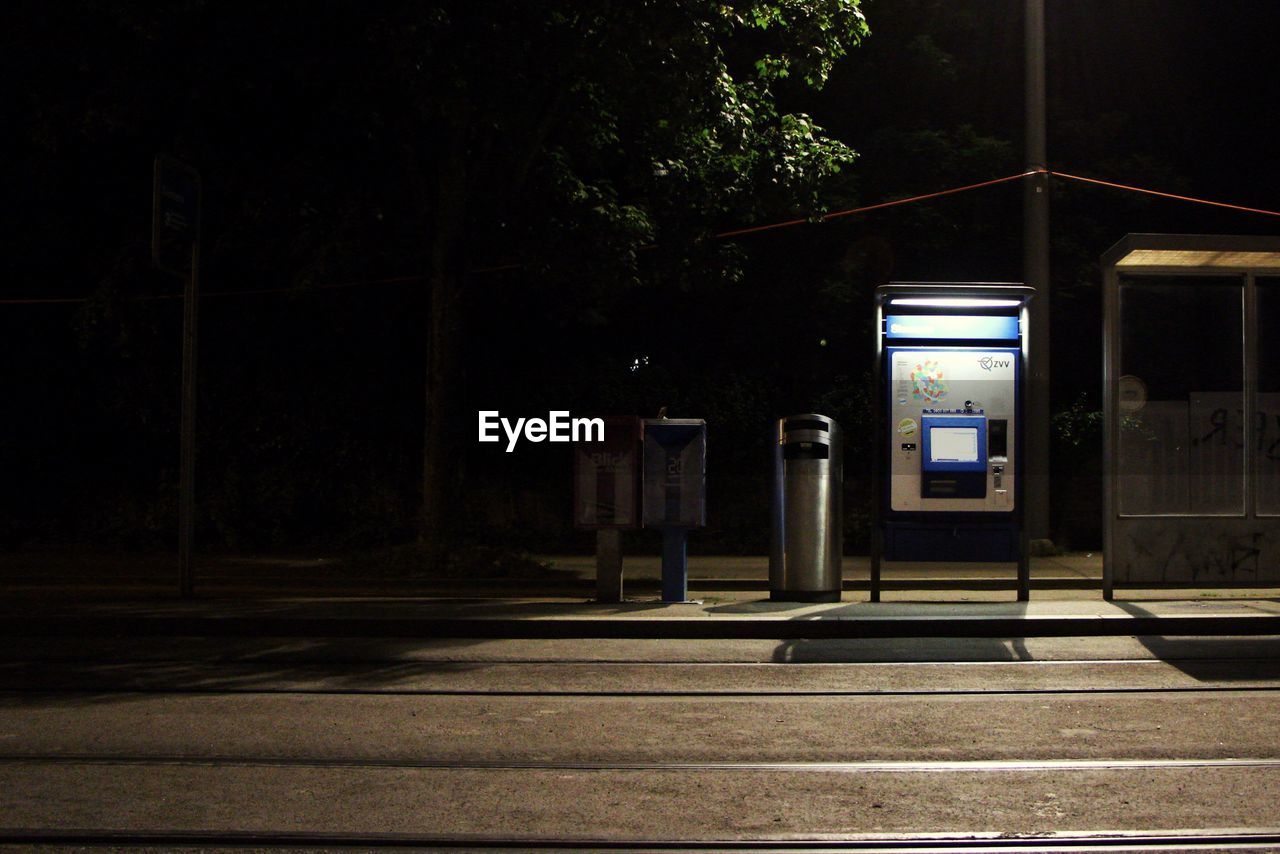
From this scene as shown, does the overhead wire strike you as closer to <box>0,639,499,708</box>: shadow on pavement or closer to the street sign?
the street sign

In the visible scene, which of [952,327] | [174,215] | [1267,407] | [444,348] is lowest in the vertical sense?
[1267,407]

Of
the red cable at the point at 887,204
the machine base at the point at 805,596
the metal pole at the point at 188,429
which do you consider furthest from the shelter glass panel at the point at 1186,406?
the metal pole at the point at 188,429

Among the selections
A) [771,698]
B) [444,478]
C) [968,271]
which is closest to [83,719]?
[771,698]

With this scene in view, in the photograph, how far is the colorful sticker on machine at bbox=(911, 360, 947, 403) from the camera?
1230 centimetres

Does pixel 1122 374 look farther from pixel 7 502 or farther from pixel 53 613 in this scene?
pixel 7 502

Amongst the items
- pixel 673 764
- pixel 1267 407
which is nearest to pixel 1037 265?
pixel 1267 407

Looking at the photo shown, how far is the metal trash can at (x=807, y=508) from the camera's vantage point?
12.1 metres

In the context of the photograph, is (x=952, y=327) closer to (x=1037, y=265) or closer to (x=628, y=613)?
(x=628, y=613)

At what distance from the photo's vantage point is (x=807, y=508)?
1209cm

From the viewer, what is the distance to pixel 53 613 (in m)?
11.2

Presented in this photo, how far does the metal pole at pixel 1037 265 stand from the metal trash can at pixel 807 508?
216 inches

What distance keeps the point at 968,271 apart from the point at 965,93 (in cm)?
382

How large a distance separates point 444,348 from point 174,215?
14.4 feet

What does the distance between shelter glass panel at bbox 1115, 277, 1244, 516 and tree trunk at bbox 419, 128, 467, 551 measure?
7.77 metres
